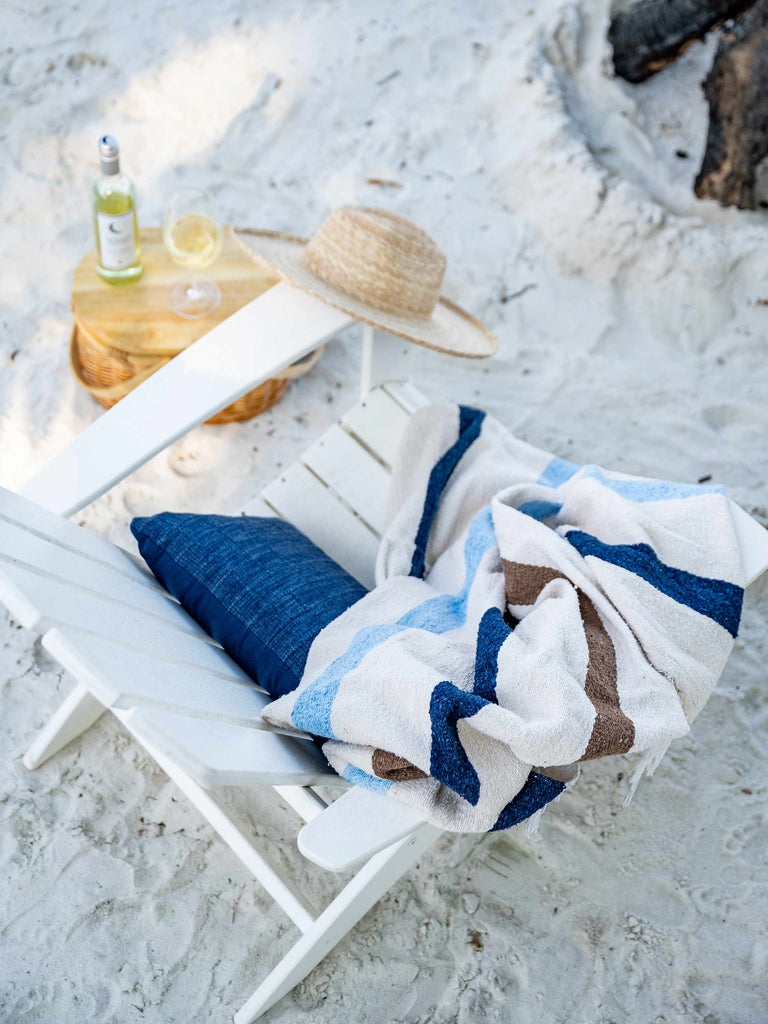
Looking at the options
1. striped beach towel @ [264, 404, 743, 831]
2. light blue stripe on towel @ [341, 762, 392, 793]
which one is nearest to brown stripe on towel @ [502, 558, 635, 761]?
striped beach towel @ [264, 404, 743, 831]

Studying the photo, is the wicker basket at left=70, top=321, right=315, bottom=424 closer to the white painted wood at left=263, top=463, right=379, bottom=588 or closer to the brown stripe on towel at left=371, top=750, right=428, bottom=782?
the white painted wood at left=263, top=463, right=379, bottom=588

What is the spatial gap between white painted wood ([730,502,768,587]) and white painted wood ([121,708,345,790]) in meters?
0.71

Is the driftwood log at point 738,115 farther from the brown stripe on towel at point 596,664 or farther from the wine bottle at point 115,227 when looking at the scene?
the brown stripe on towel at point 596,664

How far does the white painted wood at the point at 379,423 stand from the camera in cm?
187

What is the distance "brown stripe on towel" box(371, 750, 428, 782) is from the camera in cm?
115

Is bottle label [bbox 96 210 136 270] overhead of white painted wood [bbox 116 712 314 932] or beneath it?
overhead

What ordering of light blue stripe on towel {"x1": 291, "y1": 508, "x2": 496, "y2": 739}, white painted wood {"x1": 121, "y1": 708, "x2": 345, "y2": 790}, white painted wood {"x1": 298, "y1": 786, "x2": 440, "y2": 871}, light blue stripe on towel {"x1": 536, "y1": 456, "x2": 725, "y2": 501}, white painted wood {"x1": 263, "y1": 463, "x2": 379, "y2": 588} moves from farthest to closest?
white painted wood {"x1": 263, "y1": 463, "x2": 379, "y2": 588}
light blue stripe on towel {"x1": 536, "y1": 456, "x2": 725, "y2": 501}
light blue stripe on towel {"x1": 291, "y1": 508, "x2": 496, "y2": 739}
white painted wood {"x1": 298, "y1": 786, "x2": 440, "y2": 871}
white painted wood {"x1": 121, "y1": 708, "x2": 345, "y2": 790}

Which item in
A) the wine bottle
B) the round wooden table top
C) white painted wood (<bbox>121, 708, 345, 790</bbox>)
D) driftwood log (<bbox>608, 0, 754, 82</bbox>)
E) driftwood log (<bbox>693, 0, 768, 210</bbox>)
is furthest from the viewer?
driftwood log (<bbox>608, 0, 754, 82</bbox>)

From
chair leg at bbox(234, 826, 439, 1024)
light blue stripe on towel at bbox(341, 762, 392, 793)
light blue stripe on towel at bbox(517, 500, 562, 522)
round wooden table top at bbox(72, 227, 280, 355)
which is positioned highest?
round wooden table top at bbox(72, 227, 280, 355)

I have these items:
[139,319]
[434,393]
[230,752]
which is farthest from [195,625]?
[434,393]

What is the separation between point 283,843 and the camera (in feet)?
6.12

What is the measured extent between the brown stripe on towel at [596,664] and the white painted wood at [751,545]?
27 centimetres

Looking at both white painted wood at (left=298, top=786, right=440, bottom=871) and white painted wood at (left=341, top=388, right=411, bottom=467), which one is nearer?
white painted wood at (left=298, top=786, right=440, bottom=871)

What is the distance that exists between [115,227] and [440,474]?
3.33 feet
